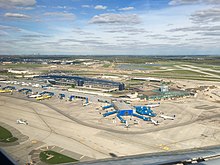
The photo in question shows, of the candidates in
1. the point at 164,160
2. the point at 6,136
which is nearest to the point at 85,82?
the point at 6,136

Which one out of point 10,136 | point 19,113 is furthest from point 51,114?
point 10,136

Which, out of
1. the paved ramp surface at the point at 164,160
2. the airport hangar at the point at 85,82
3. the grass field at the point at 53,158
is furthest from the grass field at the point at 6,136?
the airport hangar at the point at 85,82

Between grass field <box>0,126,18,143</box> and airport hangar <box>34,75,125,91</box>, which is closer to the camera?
grass field <box>0,126,18,143</box>

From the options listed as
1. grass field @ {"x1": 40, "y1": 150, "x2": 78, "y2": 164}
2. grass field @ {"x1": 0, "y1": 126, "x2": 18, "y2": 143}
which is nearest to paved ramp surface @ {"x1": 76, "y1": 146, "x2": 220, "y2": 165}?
grass field @ {"x1": 40, "y1": 150, "x2": 78, "y2": 164}

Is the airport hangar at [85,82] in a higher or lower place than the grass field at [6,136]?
higher

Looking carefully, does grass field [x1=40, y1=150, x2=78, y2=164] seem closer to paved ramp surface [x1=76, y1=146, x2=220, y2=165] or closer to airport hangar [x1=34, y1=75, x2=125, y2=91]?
paved ramp surface [x1=76, y1=146, x2=220, y2=165]

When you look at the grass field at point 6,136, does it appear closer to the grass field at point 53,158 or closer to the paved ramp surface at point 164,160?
the grass field at point 53,158
